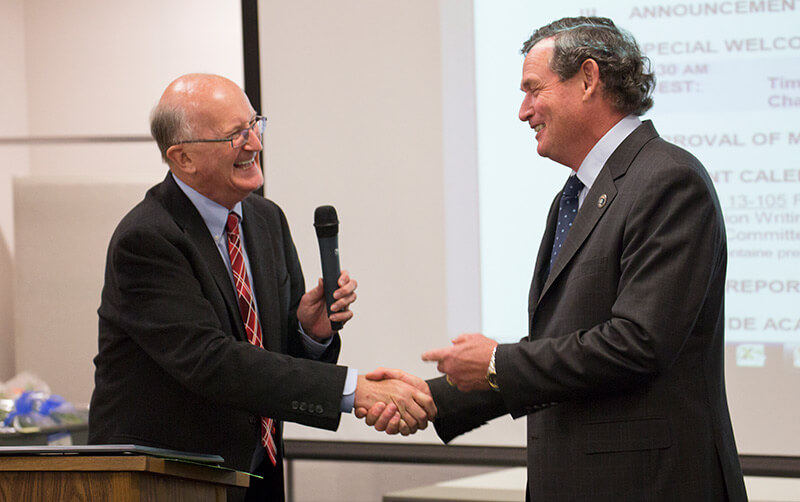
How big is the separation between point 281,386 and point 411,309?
1622 mm

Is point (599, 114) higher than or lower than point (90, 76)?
lower

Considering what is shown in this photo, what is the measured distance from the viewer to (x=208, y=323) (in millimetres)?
2281

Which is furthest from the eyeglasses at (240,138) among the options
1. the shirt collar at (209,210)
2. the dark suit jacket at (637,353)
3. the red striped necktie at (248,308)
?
the dark suit jacket at (637,353)

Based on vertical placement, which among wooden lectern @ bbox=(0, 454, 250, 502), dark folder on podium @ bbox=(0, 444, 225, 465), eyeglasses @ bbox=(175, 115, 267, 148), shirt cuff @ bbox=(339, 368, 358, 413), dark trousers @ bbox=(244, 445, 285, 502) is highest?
eyeglasses @ bbox=(175, 115, 267, 148)

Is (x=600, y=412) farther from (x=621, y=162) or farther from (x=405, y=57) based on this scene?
(x=405, y=57)

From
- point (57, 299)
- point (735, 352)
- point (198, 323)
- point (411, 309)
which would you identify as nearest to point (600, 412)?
point (198, 323)

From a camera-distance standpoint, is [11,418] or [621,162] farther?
[11,418]

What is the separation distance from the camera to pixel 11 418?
12.2ft

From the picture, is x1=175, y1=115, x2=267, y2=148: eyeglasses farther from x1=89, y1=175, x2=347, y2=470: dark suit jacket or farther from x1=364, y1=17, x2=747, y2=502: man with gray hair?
x1=364, y1=17, x2=747, y2=502: man with gray hair

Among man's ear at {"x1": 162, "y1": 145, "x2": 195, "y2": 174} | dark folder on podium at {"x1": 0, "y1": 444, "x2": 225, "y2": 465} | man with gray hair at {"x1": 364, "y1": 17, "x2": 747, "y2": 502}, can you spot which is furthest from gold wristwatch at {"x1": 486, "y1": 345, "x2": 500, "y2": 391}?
man's ear at {"x1": 162, "y1": 145, "x2": 195, "y2": 174}

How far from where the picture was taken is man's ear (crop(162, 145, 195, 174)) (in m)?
2.45

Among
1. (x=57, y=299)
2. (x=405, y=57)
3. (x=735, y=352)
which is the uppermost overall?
(x=405, y=57)

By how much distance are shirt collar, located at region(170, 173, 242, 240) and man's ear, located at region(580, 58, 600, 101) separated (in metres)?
1.02

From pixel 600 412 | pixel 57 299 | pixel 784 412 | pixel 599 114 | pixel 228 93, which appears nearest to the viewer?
pixel 600 412
